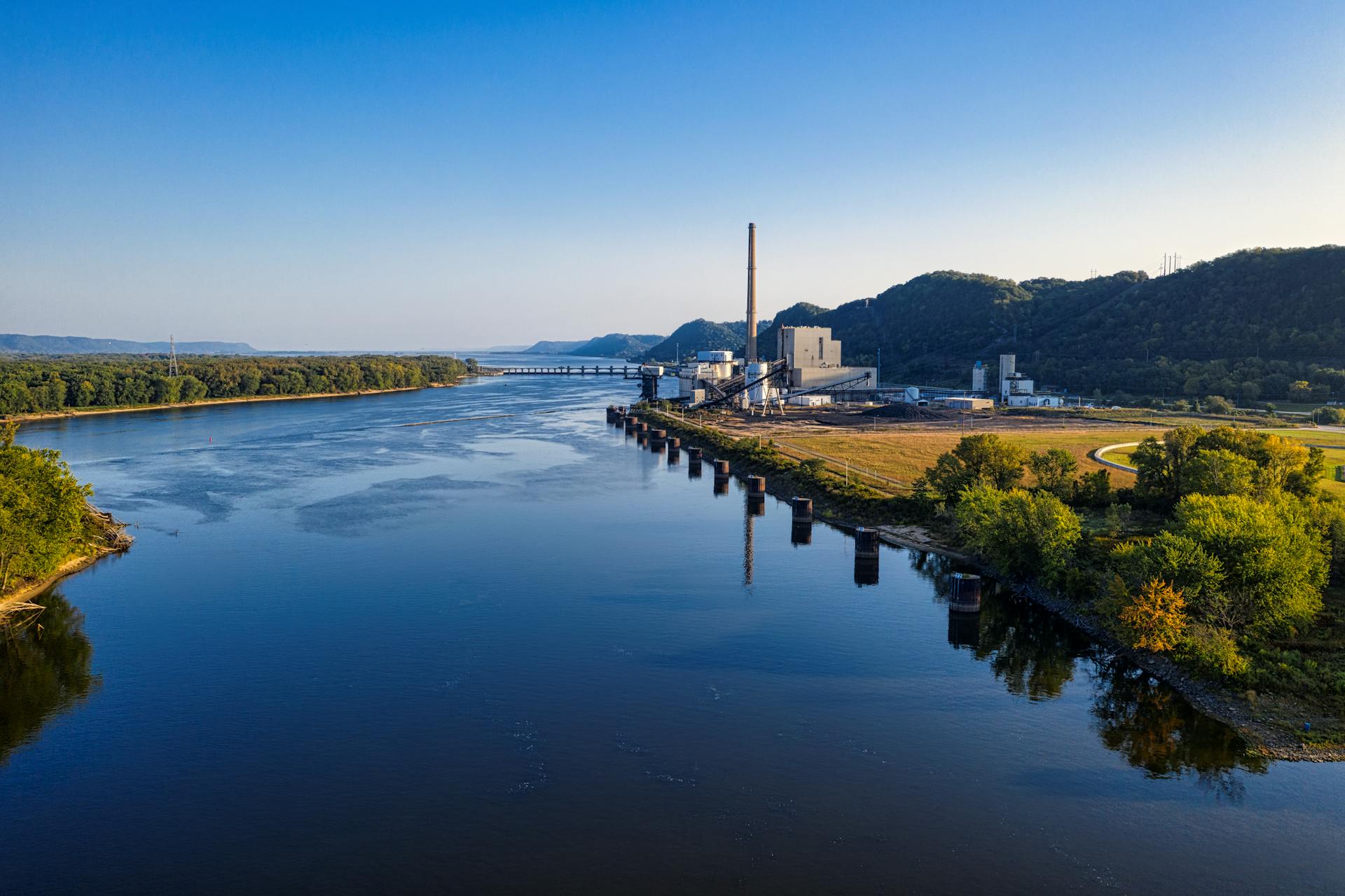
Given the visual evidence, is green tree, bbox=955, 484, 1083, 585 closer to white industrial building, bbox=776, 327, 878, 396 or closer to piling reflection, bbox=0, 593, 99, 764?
piling reflection, bbox=0, 593, 99, 764

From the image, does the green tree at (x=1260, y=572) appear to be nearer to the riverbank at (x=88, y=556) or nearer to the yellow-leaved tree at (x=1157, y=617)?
the yellow-leaved tree at (x=1157, y=617)

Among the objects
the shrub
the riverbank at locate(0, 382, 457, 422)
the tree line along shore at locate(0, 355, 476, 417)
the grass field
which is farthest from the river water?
the tree line along shore at locate(0, 355, 476, 417)

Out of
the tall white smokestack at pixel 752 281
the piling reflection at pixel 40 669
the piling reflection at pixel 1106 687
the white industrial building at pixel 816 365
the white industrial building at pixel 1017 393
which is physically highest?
the tall white smokestack at pixel 752 281

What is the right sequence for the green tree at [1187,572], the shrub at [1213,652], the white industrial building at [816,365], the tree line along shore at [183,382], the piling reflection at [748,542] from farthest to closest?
the white industrial building at [816,365], the tree line along shore at [183,382], the piling reflection at [748,542], the green tree at [1187,572], the shrub at [1213,652]

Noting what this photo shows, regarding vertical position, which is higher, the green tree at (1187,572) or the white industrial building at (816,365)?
the white industrial building at (816,365)

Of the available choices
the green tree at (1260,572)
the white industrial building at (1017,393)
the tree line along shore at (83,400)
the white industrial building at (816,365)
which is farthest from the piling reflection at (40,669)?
the white industrial building at (1017,393)

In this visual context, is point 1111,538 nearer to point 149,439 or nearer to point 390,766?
point 390,766

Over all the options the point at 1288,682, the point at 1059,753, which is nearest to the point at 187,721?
the point at 1059,753
